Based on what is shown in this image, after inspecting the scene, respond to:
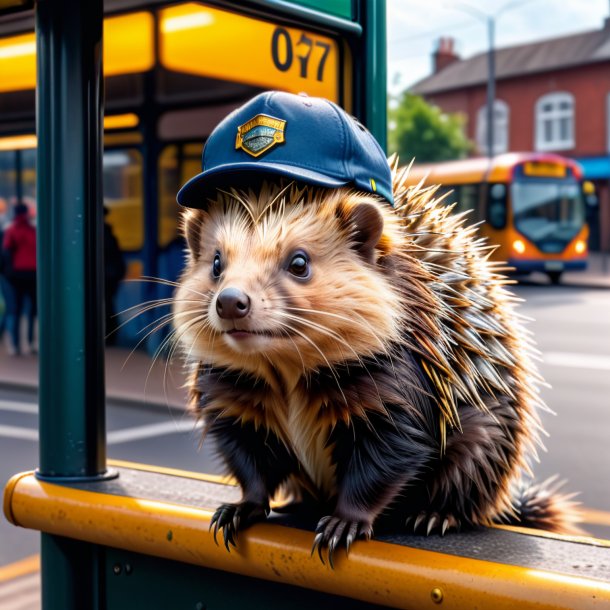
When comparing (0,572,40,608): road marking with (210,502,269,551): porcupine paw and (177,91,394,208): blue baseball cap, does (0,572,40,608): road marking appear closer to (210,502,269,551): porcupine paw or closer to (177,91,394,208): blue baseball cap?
(210,502,269,551): porcupine paw

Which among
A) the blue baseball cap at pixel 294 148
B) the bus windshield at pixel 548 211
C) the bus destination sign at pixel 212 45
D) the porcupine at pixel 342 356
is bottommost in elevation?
the porcupine at pixel 342 356

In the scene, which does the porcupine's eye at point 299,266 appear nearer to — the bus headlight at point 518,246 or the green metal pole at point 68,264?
the green metal pole at point 68,264

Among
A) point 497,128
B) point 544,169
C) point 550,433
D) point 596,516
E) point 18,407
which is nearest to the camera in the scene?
point 596,516

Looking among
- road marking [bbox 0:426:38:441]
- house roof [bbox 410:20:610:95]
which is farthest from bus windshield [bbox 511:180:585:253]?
road marking [bbox 0:426:38:441]

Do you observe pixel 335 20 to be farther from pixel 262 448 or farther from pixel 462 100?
pixel 462 100

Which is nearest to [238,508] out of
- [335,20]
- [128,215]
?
[335,20]

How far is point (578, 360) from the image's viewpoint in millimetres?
9477

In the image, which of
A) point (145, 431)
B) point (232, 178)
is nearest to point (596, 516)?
point (145, 431)

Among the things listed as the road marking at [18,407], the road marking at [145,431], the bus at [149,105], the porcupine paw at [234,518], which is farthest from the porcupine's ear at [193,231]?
the road marking at [18,407]

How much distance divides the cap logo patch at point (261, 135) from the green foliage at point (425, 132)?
102ft

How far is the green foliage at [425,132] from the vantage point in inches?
1268

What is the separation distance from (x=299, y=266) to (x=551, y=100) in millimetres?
31689

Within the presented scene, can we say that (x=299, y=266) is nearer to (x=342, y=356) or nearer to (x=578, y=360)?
(x=342, y=356)

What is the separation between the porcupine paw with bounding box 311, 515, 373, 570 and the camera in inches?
61.7
